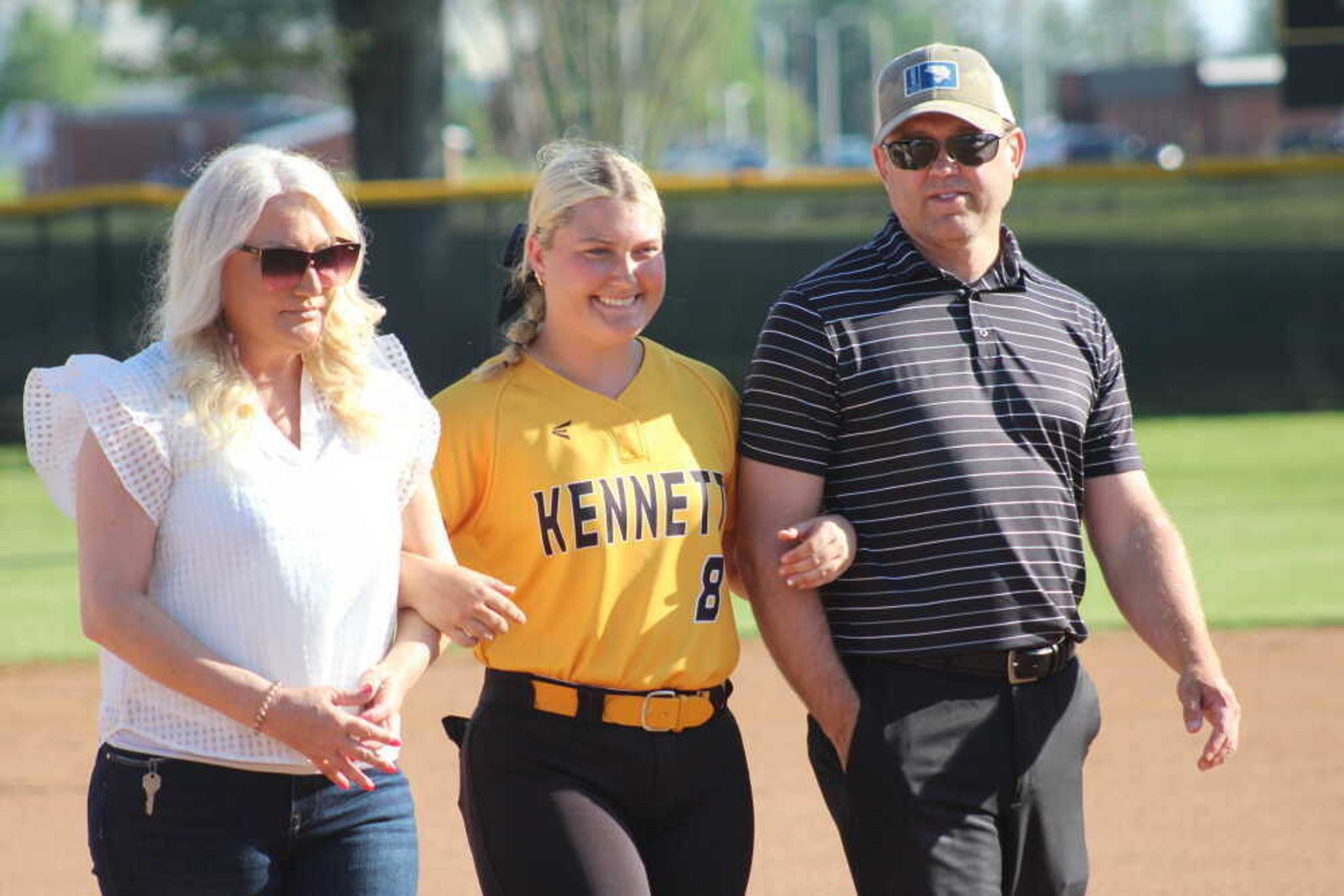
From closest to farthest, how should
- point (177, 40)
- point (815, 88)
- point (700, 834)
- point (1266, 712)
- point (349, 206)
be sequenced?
point (349, 206) → point (700, 834) → point (1266, 712) → point (177, 40) → point (815, 88)

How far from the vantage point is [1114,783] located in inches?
254

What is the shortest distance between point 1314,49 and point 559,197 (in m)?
14.8

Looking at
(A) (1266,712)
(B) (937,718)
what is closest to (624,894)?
(B) (937,718)

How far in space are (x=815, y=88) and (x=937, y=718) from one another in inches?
4408

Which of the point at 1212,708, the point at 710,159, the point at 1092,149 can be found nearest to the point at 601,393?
the point at 1212,708

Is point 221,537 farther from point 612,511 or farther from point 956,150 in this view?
point 956,150

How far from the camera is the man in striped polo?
11.0 ft

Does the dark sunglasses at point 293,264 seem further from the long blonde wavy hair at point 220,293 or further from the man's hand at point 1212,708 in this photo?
the man's hand at point 1212,708

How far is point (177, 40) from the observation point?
74.9 ft

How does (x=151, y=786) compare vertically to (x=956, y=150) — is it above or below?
below

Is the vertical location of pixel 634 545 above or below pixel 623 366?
below

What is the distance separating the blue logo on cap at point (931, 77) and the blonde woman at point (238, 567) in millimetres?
1156

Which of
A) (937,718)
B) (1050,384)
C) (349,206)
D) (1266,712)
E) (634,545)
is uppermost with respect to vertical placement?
(349,206)

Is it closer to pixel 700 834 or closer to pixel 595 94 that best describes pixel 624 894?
pixel 700 834
